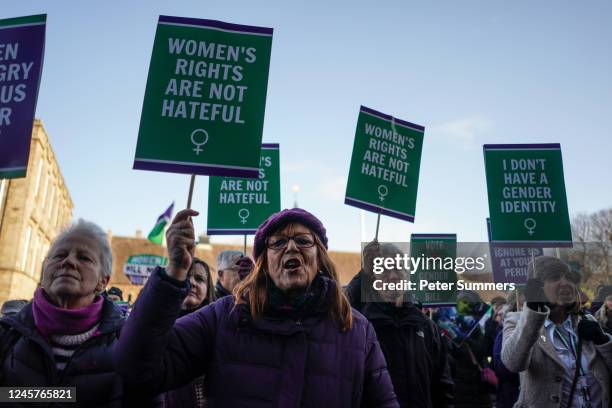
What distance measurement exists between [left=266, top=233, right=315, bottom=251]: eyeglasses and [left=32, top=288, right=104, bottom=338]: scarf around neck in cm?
90

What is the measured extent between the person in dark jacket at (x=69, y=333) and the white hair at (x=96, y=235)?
0.04 feet

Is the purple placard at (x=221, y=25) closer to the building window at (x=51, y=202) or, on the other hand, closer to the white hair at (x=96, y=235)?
the white hair at (x=96, y=235)

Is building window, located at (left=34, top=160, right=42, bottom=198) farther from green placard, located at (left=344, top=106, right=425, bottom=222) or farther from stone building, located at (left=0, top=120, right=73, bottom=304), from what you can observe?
green placard, located at (left=344, top=106, right=425, bottom=222)

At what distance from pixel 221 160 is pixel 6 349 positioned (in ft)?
4.54

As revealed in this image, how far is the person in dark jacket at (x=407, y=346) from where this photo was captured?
3.74 m

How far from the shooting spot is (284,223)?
2.54m

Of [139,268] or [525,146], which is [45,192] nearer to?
[139,268]

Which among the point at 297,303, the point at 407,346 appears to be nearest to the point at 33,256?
the point at 407,346

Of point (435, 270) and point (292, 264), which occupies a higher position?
point (435, 270)

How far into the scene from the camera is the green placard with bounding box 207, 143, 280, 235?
598 cm

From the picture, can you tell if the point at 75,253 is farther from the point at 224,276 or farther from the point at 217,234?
the point at 217,234

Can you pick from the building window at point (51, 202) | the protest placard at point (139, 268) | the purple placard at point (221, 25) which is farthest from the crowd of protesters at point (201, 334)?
the building window at point (51, 202)

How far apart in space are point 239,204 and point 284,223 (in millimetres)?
3625

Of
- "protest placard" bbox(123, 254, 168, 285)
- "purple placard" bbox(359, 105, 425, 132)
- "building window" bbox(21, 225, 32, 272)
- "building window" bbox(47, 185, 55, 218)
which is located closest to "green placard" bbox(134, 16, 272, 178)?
"purple placard" bbox(359, 105, 425, 132)
